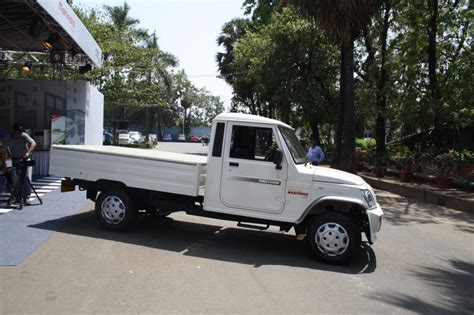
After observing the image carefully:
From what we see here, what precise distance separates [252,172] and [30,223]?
423 cm

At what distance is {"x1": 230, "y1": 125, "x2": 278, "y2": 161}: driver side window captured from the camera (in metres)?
7.05

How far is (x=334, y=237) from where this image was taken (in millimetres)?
6691

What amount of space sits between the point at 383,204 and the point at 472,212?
2333 millimetres

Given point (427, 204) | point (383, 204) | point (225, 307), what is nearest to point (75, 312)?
point (225, 307)

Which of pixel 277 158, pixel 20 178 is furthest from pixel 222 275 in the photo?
pixel 20 178

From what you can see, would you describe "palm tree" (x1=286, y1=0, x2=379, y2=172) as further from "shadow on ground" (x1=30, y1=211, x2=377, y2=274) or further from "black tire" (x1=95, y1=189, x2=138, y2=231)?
"black tire" (x1=95, y1=189, x2=138, y2=231)

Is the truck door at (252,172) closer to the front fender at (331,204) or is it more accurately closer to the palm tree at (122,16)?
the front fender at (331,204)

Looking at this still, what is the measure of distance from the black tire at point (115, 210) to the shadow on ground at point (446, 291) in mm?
4253

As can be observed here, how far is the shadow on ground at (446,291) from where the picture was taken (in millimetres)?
5188

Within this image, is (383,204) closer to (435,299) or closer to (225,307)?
(435,299)

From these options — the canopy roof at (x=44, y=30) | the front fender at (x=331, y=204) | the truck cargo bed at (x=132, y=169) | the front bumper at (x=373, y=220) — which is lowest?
the front bumper at (x=373, y=220)

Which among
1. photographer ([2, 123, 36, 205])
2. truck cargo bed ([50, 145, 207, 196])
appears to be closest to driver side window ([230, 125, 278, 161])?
truck cargo bed ([50, 145, 207, 196])

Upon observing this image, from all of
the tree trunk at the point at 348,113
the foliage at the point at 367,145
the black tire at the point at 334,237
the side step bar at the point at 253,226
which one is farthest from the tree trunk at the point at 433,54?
the side step bar at the point at 253,226

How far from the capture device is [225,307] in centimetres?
489
